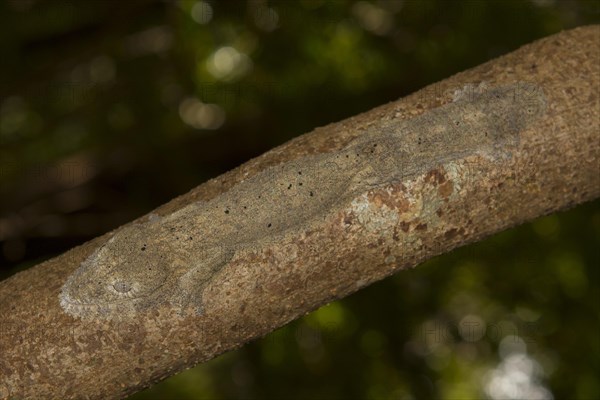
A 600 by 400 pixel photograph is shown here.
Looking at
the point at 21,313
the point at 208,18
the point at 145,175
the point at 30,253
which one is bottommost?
the point at 30,253

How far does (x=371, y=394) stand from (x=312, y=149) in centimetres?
Result: 263

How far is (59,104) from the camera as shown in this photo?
418cm

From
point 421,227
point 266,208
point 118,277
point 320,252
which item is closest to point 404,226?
point 421,227

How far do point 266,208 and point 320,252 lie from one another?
156mm

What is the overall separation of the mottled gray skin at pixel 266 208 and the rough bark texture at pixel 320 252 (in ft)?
0.07

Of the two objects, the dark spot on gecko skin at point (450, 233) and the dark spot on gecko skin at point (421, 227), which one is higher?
the dark spot on gecko skin at point (421, 227)

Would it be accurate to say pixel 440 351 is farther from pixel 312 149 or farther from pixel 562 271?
pixel 312 149

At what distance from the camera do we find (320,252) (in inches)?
59.6

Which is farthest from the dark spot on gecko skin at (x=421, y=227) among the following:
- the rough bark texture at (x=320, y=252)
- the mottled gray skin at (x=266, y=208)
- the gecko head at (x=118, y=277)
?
the gecko head at (x=118, y=277)

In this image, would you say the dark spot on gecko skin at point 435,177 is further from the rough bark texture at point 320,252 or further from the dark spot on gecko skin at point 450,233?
the dark spot on gecko skin at point 450,233

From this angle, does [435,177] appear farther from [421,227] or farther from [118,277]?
[118,277]

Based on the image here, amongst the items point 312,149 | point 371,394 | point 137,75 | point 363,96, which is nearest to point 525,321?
point 371,394

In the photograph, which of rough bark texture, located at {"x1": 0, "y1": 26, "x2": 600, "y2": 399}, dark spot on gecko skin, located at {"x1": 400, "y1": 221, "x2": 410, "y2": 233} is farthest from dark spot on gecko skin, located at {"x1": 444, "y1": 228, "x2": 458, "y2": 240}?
dark spot on gecko skin, located at {"x1": 400, "y1": 221, "x2": 410, "y2": 233}

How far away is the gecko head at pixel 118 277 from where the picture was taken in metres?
1.49
